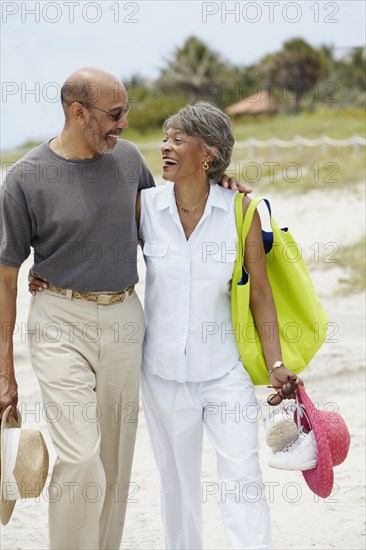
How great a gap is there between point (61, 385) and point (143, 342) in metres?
0.45

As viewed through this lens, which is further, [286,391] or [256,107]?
[256,107]

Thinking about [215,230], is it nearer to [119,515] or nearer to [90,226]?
[90,226]

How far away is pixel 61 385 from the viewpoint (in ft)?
12.7

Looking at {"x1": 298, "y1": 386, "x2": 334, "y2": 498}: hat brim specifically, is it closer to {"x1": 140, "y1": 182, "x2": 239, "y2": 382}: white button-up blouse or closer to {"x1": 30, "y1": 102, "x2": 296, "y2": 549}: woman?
{"x1": 30, "y1": 102, "x2": 296, "y2": 549}: woman

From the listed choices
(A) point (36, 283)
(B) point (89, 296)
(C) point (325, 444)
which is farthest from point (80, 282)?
(C) point (325, 444)

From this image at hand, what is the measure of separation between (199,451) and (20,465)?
2.37 ft

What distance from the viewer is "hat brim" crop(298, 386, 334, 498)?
12.8ft

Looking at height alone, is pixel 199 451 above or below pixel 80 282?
below

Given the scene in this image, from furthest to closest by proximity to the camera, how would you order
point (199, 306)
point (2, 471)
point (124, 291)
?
point (124, 291) → point (199, 306) → point (2, 471)

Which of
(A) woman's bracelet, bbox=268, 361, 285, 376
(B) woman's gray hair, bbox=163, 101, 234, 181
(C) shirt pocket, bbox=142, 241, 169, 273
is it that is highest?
(B) woman's gray hair, bbox=163, 101, 234, 181

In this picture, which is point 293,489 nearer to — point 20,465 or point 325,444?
point 325,444

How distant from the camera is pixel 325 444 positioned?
154 inches

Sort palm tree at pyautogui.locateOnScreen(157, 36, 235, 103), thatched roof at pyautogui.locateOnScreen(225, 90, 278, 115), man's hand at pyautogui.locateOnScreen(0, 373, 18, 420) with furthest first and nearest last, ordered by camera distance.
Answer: palm tree at pyautogui.locateOnScreen(157, 36, 235, 103) < thatched roof at pyautogui.locateOnScreen(225, 90, 278, 115) < man's hand at pyautogui.locateOnScreen(0, 373, 18, 420)

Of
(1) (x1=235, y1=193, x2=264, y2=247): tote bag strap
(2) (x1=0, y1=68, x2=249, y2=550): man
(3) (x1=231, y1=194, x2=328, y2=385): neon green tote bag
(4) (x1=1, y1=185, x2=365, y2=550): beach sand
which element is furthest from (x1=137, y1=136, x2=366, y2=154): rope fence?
(2) (x1=0, y1=68, x2=249, y2=550): man
